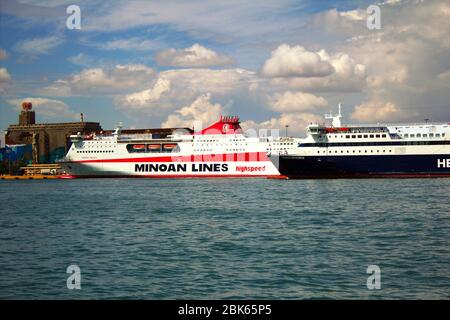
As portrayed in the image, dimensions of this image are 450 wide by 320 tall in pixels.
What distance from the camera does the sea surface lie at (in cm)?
1413

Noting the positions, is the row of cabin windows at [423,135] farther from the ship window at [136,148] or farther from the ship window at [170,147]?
the ship window at [136,148]

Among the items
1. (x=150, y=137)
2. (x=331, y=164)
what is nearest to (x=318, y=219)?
(x=331, y=164)

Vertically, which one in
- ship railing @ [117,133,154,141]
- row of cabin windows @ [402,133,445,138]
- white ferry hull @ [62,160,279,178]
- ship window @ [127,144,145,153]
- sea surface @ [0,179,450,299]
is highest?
ship railing @ [117,133,154,141]

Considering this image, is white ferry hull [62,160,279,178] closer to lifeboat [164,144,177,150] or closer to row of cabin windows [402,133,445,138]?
lifeboat [164,144,177,150]

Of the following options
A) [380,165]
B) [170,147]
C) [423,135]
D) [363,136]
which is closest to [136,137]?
[170,147]

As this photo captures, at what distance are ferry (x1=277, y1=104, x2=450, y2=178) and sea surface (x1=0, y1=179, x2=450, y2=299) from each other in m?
29.9

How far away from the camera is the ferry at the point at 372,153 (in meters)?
63.8

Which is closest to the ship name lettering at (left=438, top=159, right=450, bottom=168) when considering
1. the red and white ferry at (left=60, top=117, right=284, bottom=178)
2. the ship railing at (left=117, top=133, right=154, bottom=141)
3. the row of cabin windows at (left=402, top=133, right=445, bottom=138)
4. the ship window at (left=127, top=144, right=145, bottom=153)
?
the row of cabin windows at (left=402, top=133, right=445, bottom=138)

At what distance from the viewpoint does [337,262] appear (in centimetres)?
1692

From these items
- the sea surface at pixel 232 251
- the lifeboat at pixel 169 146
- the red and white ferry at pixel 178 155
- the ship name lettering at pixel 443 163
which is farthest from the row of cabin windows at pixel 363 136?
the sea surface at pixel 232 251

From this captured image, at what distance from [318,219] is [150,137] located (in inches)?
2484

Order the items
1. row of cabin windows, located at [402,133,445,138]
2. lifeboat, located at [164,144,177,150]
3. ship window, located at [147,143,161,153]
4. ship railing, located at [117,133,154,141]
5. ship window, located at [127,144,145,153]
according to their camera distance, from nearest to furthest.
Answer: row of cabin windows, located at [402,133,445,138] → lifeboat, located at [164,144,177,150] → ship window, located at [147,143,161,153] → ship window, located at [127,144,145,153] → ship railing, located at [117,133,154,141]
